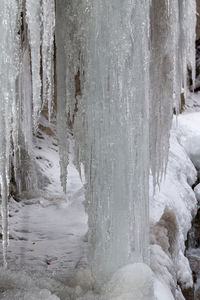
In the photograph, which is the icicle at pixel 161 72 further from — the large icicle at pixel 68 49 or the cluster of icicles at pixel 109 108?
the large icicle at pixel 68 49

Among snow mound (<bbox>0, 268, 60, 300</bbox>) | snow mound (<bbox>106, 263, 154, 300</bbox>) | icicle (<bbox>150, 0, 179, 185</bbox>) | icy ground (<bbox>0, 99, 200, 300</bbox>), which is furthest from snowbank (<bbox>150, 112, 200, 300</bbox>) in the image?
snow mound (<bbox>0, 268, 60, 300</bbox>)

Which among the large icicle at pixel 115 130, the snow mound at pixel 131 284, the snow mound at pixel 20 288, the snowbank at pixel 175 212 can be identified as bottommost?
the snowbank at pixel 175 212

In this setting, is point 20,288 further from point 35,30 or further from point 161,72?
point 161,72

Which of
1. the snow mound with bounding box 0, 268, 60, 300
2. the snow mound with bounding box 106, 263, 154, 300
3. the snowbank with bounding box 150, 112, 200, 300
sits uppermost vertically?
the snow mound with bounding box 106, 263, 154, 300

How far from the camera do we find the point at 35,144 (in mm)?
7578

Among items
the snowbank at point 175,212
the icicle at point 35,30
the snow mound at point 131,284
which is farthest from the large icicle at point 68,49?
the snowbank at point 175,212

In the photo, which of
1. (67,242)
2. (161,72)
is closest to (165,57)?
(161,72)

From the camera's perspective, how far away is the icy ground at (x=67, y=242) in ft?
7.78

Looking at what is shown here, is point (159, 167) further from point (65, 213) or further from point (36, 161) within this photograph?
point (36, 161)

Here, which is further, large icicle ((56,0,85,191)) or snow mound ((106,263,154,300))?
large icicle ((56,0,85,191))

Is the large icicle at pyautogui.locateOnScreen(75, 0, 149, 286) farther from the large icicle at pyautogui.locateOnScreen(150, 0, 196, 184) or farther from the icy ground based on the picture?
the large icicle at pyautogui.locateOnScreen(150, 0, 196, 184)

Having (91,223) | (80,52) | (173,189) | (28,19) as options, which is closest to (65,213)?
(173,189)

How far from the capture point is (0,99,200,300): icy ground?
2.37 m

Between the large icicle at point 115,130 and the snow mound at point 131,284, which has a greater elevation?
the large icicle at point 115,130
